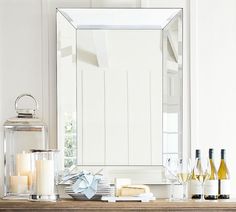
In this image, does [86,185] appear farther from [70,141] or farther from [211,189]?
[211,189]

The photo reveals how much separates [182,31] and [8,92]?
1.07m

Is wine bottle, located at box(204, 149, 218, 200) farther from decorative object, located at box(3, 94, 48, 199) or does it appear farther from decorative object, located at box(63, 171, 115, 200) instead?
decorative object, located at box(3, 94, 48, 199)

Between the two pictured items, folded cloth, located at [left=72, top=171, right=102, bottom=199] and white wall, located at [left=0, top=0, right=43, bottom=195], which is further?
white wall, located at [left=0, top=0, right=43, bottom=195]

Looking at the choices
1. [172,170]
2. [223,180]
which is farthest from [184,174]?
[223,180]

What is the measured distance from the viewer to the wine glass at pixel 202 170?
336 centimetres

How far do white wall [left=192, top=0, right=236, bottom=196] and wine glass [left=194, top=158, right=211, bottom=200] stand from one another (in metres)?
0.07

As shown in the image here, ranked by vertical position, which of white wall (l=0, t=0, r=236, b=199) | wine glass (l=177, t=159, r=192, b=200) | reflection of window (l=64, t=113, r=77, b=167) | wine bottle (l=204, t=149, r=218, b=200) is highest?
white wall (l=0, t=0, r=236, b=199)

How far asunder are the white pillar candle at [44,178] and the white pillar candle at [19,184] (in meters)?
0.11

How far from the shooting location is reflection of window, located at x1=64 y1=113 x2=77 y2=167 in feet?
11.5

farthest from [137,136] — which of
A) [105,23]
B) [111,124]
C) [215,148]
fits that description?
[105,23]

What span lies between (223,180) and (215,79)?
0.61 meters

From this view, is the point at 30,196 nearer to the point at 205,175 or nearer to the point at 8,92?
the point at 8,92

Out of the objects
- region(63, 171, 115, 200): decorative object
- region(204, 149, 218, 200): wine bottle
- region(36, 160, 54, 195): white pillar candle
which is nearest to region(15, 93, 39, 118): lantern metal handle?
region(36, 160, 54, 195): white pillar candle

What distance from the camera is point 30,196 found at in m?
3.30
